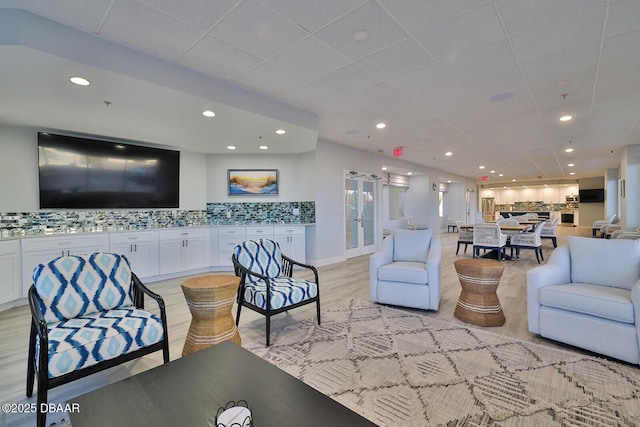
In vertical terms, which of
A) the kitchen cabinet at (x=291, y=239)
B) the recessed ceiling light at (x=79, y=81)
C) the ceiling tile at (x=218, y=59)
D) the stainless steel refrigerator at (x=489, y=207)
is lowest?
the kitchen cabinet at (x=291, y=239)

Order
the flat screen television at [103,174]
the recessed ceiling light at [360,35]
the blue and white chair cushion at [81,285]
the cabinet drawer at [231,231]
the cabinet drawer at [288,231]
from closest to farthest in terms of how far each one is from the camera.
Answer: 1. the blue and white chair cushion at [81,285]
2. the recessed ceiling light at [360,35]
3. the flat screen television at [103,174]
4. the cabinet drawer at [231,231]
5. the cabinet drawer at [288,231]

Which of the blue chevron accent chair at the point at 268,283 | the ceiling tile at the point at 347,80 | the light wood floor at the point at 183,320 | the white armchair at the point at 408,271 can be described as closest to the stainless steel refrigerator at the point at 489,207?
the light wood floor at the point at 183,320

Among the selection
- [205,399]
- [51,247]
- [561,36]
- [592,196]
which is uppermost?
[561,36]

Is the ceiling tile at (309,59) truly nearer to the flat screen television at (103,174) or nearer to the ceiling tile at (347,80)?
the ceiling tile at (347,80)

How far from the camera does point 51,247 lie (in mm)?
4039

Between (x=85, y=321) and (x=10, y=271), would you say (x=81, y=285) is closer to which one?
(x=85, y=321)

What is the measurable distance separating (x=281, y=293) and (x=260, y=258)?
638mm

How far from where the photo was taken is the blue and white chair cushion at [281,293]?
273cm

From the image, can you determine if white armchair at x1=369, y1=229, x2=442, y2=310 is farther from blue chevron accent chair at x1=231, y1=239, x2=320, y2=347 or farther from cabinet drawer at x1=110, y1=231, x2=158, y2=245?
cabinet drawer at x1=110, y1=231, x2=158, y2=245

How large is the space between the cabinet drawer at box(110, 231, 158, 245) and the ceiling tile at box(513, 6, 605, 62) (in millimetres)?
5689

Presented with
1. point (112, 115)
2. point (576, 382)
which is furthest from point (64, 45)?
point (576, 382)

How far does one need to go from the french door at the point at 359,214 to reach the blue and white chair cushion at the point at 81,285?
5295 mm

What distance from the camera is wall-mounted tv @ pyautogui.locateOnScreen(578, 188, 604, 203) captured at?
1494cm

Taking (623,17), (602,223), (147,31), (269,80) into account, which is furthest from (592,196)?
(147,31)
